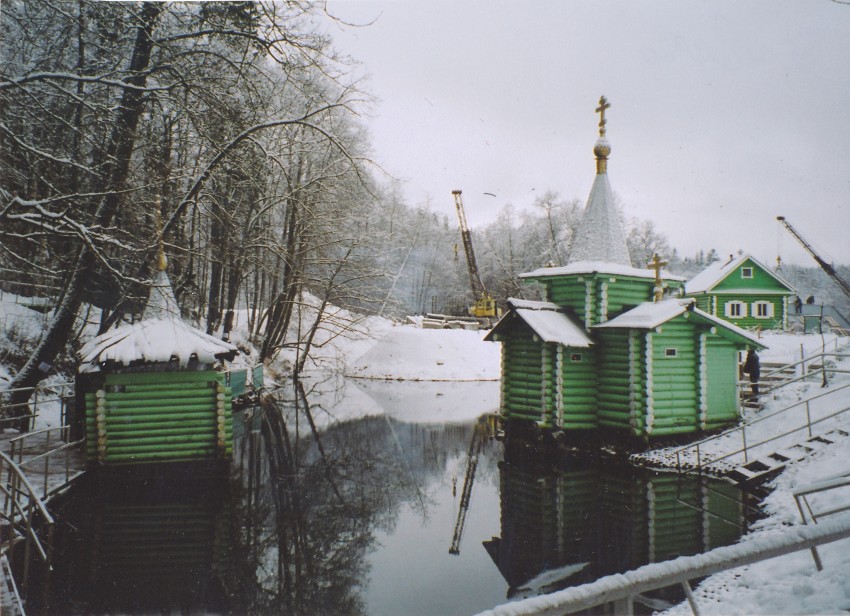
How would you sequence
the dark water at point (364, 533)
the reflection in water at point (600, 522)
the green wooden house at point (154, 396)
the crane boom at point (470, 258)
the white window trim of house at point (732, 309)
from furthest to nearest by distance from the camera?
the crane boom at point (470, 258)
the white window trim of house at point (732, 309)
the green wooden house at point (154, 396)
the reflection in water at point (600, 522)
the dark water at point (364, 533)

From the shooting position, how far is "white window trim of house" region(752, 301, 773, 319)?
2653cm

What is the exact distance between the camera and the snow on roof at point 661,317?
11414mm

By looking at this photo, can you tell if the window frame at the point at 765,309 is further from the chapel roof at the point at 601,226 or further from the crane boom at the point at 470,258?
the chapel roof at the point at 601,226

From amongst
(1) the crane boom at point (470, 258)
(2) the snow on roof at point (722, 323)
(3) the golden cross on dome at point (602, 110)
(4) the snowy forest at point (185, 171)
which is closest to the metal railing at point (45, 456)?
(4) the snowy forest at point (185, 171)

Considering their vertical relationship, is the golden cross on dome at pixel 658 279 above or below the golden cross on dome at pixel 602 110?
below

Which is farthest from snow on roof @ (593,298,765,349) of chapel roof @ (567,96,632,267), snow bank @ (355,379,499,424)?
snow bank @ (355,379,499,424)

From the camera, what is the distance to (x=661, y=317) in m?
11.4

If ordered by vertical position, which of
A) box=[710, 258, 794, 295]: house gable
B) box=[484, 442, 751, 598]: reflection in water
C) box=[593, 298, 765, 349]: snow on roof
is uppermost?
box=[710, 258, 794, 295]: house gable

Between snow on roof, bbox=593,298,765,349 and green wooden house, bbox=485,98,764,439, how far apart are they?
0.09 ft

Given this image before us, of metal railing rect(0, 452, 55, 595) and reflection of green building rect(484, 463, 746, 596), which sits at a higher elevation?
metal railing rect(0, 452, 55, 595)

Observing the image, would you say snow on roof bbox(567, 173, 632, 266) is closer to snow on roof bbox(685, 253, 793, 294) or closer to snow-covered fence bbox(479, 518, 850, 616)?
snow-covered fence bbox(479, 518, 850, 616)

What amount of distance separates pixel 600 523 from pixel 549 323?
18.8 ft

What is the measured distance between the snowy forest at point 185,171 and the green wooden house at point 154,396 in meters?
1.34

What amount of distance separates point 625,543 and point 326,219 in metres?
16.2
